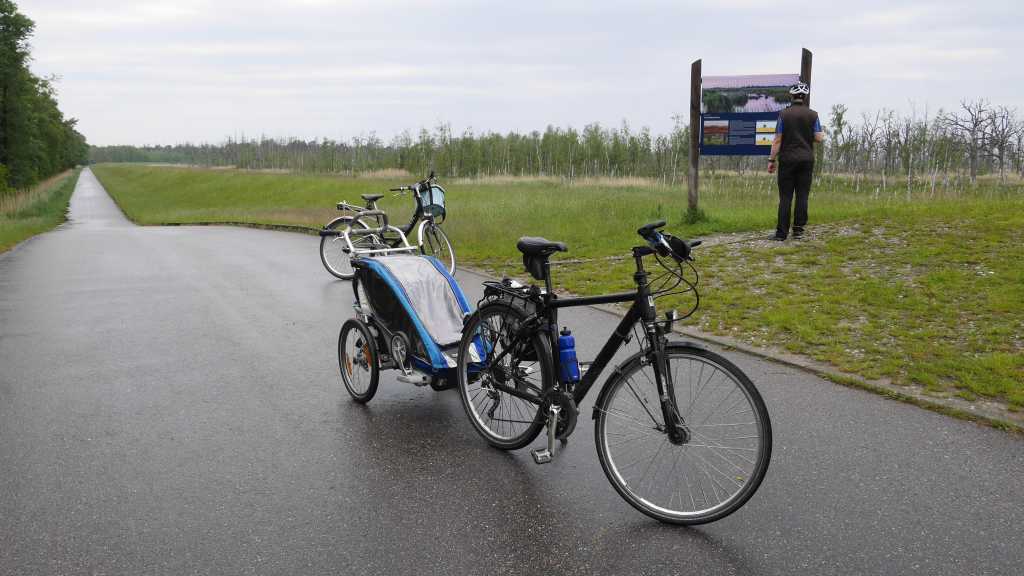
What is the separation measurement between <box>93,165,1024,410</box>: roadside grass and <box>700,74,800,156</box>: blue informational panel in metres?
1.45

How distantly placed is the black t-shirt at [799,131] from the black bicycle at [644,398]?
825 cm

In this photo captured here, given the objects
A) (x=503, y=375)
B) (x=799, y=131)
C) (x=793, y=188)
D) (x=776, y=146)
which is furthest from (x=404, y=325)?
(x=793, y=188)

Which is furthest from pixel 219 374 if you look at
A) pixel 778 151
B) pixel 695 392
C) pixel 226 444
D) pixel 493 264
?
pixel 778 151

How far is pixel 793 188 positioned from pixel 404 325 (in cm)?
851

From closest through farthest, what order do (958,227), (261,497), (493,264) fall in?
(261,497), (958,227), (493,264)

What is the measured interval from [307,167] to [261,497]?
70.7 metres

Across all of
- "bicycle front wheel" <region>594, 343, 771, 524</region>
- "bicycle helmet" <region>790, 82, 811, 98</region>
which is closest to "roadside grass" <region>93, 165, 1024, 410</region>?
"bicycle helmet" <region>790, 82, 811, 98</region>

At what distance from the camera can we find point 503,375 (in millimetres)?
4387

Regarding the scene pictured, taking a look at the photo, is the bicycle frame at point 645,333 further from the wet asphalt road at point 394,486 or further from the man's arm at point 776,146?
the man's arm at point 776,146

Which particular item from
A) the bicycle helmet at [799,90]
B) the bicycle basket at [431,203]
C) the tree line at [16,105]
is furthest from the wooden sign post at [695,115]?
the tree line at [16,105]

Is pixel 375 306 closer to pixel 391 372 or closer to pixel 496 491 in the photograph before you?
pixel 391 372

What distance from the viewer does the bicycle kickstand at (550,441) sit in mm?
3875

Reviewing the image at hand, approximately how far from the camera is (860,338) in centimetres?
655

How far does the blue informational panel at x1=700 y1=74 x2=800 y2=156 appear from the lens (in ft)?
44.8
